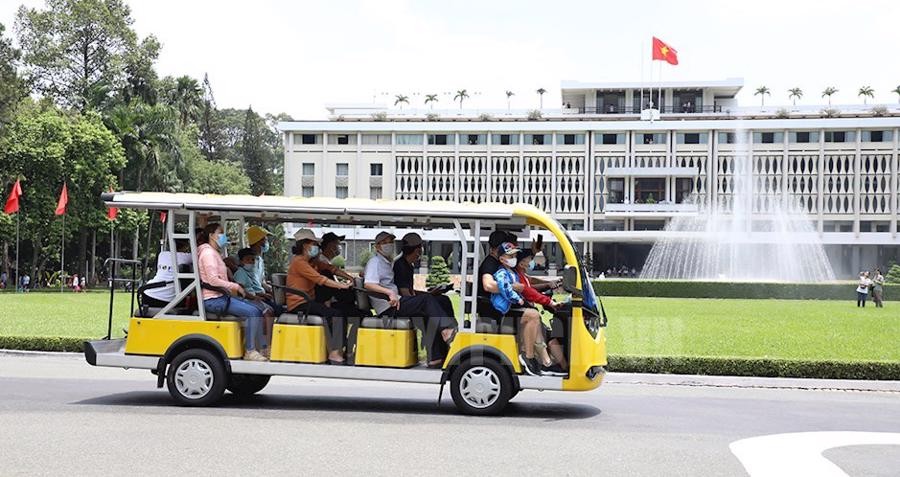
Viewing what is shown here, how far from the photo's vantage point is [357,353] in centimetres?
1213

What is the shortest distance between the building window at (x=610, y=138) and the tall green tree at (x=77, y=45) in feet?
146

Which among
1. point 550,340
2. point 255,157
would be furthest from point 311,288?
point 255,157

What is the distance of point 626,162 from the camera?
101 meters

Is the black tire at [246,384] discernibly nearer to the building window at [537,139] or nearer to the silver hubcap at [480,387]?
the silver hubcap at [480,387]

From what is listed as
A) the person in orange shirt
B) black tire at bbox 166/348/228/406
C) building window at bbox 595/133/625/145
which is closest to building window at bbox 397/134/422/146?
building window at bbox 595/133/625/145

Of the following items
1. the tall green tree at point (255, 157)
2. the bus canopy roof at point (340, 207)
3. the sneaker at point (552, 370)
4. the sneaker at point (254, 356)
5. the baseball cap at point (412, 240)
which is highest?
the tall green tree at point (255, 157)

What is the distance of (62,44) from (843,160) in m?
68.0

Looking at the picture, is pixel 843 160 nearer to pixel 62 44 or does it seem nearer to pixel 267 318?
pixel 62 44

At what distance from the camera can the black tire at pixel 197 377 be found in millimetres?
12133

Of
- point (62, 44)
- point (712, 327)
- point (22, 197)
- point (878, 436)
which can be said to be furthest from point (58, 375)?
point (62, 44)

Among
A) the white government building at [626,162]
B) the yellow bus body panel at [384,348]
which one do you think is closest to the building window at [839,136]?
the white government building at [626,162]

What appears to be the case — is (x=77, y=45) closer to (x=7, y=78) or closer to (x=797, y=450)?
(x=7, y=78)

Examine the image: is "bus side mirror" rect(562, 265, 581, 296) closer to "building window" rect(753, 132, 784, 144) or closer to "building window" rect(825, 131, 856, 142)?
"building window" rect(753, 132, 784, 144)

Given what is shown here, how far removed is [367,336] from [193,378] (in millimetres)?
2053
